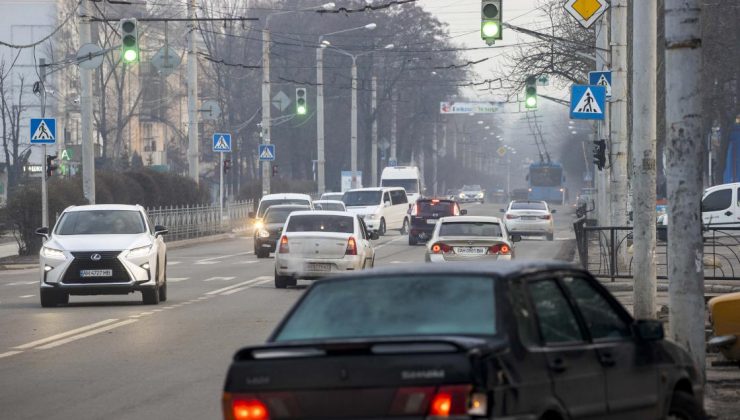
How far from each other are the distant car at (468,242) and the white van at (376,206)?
3040 centimetres

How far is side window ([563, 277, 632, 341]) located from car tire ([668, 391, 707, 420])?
2.07 feet

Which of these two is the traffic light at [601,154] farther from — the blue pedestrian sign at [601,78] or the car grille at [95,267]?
the car grille at [95,267]

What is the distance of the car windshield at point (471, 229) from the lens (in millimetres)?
28359

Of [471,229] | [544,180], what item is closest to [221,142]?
[471,229]

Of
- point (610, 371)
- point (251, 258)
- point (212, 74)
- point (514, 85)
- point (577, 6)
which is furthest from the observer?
point (212, 74)

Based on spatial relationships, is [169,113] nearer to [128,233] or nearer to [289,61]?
[289,61]

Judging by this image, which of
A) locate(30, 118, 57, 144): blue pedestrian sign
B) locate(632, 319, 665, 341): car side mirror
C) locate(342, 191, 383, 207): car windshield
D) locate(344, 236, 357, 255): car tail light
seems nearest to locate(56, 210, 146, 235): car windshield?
locate(344, 236, 357, 255): car tail light

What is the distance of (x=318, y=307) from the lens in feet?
25.2

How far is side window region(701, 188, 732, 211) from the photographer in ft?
153

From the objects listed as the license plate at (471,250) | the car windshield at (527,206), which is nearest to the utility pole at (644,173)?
the license plate at (471,250)

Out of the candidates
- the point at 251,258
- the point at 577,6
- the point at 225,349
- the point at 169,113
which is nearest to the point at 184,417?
the point at 225,349

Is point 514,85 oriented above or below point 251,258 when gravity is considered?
above

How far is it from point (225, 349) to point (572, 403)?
965cm

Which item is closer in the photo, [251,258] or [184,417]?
[184,417]
